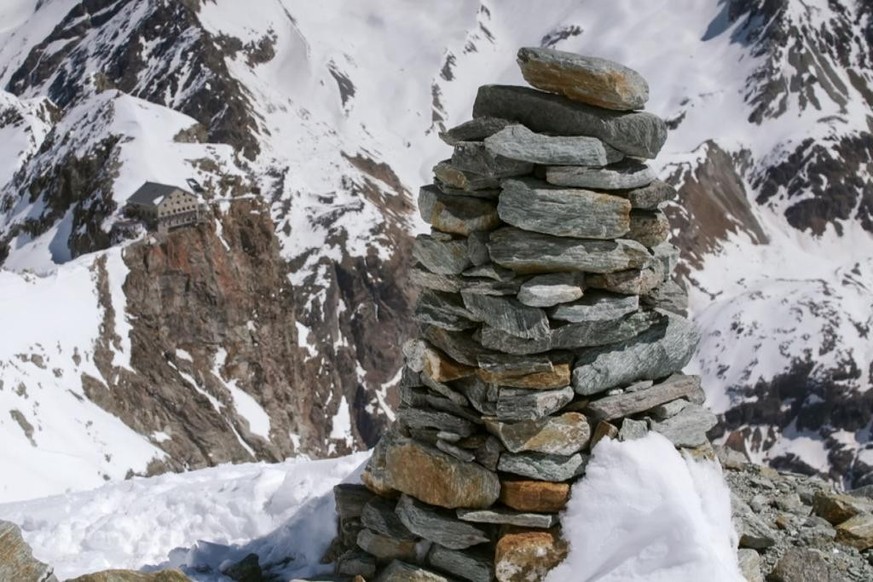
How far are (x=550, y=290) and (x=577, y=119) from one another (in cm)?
220

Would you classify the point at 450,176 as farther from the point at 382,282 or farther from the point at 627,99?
the point at 382,282

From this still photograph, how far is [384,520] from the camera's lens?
39.6ft

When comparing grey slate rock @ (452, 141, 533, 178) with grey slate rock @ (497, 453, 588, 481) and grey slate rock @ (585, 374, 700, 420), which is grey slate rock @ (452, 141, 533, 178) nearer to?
grey slate rock @ (585, 374, 700, 420)

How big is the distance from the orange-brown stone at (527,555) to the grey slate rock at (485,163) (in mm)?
4375

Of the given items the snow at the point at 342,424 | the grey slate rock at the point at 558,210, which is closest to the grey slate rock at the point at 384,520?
the grey slate rock at the point at 558,210

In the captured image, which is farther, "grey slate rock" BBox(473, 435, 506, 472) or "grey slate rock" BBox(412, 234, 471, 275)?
"grey slate rock" BBox(412, 234, 471, 275)

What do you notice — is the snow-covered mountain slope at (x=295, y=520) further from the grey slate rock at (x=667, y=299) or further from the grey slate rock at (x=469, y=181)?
the grey slate rock at (x=469, y=181)

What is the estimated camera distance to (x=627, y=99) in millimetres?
11500

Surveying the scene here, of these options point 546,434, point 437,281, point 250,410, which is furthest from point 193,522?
point 250,410

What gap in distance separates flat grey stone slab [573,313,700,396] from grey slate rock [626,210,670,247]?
1.06 meters

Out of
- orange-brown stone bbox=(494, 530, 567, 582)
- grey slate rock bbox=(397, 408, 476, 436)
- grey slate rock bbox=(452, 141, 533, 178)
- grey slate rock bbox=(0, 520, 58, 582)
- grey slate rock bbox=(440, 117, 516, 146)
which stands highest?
grey slate rock bbox=(440, 117, 516, 146)

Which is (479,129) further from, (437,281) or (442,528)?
(442,528)

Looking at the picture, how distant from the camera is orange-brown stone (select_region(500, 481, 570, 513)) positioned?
445 inches

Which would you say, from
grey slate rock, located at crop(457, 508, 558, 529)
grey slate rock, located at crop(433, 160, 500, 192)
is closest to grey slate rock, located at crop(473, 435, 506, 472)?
grey slate rock, located at crop(457, 508, 558, 529)
